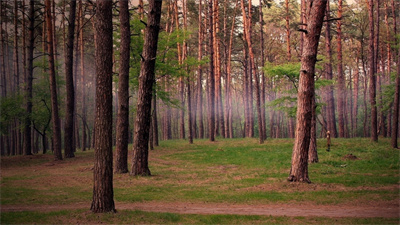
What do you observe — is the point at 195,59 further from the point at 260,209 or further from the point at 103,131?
the point at 103,131

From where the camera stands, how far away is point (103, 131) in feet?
26.7

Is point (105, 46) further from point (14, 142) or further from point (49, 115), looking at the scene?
point (14, 142)

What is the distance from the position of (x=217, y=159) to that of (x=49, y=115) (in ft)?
49.8

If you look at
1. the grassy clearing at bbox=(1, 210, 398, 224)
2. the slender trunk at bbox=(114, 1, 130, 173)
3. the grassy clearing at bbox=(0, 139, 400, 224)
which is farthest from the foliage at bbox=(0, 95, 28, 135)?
the grassy clearing at bbox=(1, 210, 398, 224)

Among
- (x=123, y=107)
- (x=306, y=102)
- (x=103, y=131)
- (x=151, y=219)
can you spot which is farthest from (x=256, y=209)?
(x=123, y=107)

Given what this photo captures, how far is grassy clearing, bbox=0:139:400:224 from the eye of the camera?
8.18 metres

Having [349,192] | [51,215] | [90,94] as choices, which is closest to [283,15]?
[349,192]

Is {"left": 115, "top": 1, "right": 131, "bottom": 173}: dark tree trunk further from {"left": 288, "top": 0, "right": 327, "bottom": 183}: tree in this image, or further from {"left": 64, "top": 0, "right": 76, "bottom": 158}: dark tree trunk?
{"left": 64, "top": 0, "right": 76, "bottom": 158}: dark tree trunk

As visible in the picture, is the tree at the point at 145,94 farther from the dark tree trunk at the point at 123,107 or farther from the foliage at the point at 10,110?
the foliage at the point at 10,110

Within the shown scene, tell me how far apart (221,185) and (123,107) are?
607cm

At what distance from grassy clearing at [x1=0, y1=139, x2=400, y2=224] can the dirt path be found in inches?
19.2

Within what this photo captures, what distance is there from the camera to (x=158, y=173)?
15.5 m

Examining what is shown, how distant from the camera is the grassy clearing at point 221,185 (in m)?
8.18

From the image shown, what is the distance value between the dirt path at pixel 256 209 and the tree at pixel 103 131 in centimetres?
117
